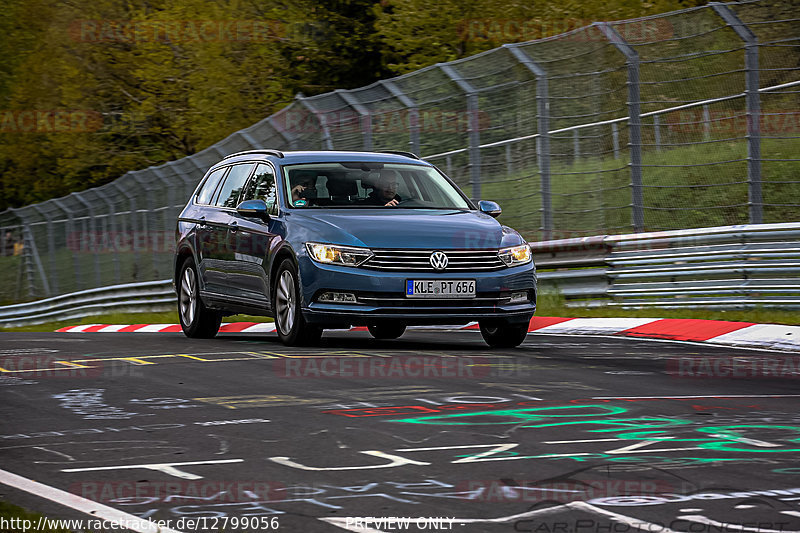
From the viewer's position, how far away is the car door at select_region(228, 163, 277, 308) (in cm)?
1216

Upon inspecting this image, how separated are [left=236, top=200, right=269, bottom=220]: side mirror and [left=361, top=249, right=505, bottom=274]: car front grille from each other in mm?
1468

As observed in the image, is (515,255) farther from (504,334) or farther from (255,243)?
(255,243)

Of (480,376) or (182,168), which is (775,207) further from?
(182,168)

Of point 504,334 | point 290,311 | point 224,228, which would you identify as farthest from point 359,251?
point 224,228

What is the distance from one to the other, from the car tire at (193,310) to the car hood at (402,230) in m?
2.55

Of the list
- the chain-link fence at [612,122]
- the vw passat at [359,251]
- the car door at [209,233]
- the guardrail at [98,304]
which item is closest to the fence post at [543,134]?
the chain-link fence at [612,122]

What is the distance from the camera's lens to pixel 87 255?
1345 inches

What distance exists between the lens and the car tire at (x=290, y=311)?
1142 cm

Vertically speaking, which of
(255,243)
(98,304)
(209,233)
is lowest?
(98,304)

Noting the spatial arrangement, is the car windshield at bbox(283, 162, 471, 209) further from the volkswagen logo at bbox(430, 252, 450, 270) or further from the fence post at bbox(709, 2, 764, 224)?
the fence post at bbox(709, 2, 764, 224)

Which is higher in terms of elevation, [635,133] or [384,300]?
[635,133]

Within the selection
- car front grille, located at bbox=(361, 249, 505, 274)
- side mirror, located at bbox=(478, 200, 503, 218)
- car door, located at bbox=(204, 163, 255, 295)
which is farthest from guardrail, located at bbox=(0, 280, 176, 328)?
car front grille, located at bbox=(361, 249, 505, 274)

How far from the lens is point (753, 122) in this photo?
1422 cm

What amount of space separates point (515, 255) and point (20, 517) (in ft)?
23.2
